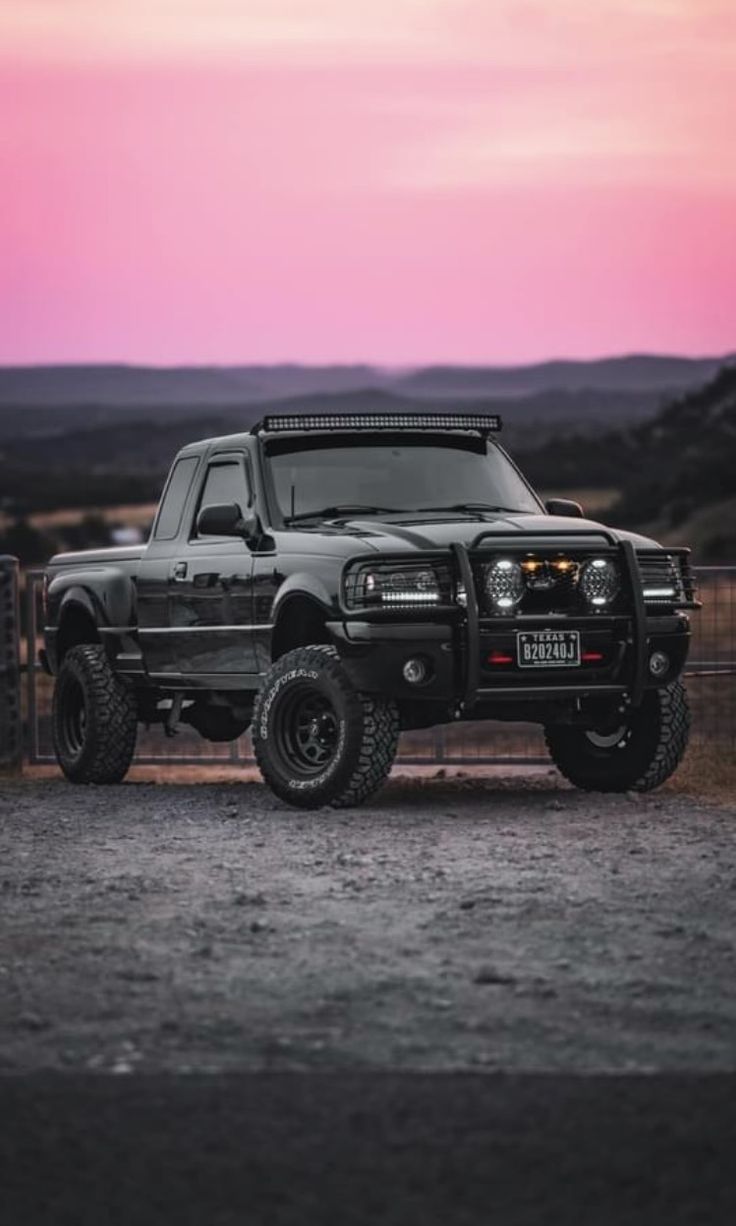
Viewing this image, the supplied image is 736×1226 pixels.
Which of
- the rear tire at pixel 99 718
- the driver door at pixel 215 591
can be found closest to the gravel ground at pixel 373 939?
the driver door at pixel 215 591

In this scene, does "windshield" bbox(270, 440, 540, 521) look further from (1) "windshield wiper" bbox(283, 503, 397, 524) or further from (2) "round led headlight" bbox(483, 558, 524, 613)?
(2) "round led headlight" bbox(483, 558, 524, 613)

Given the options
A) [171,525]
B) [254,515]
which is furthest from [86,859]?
[171,525]

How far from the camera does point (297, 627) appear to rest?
15461mm

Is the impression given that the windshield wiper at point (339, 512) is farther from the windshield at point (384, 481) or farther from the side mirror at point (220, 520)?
the side mirror at point (220, 520)

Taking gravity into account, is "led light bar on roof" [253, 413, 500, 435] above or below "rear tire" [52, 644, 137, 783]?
above

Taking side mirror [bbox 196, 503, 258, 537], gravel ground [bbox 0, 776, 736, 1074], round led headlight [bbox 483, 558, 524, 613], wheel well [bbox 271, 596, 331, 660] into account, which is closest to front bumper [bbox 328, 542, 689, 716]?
round led headlight [bbox 483, 558, 524, 613]

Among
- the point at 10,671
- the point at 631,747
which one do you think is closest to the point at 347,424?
the point at 631,747

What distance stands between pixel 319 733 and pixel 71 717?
419cm

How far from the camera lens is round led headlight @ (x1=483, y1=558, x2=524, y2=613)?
1436cm

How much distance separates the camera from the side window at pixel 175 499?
16.9m

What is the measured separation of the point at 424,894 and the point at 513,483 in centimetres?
583

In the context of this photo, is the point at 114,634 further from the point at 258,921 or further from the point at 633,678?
the point at 258,921

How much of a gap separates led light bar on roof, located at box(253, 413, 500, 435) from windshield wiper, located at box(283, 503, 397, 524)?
2.14ft

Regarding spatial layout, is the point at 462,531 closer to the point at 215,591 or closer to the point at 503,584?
the point at 503,584
